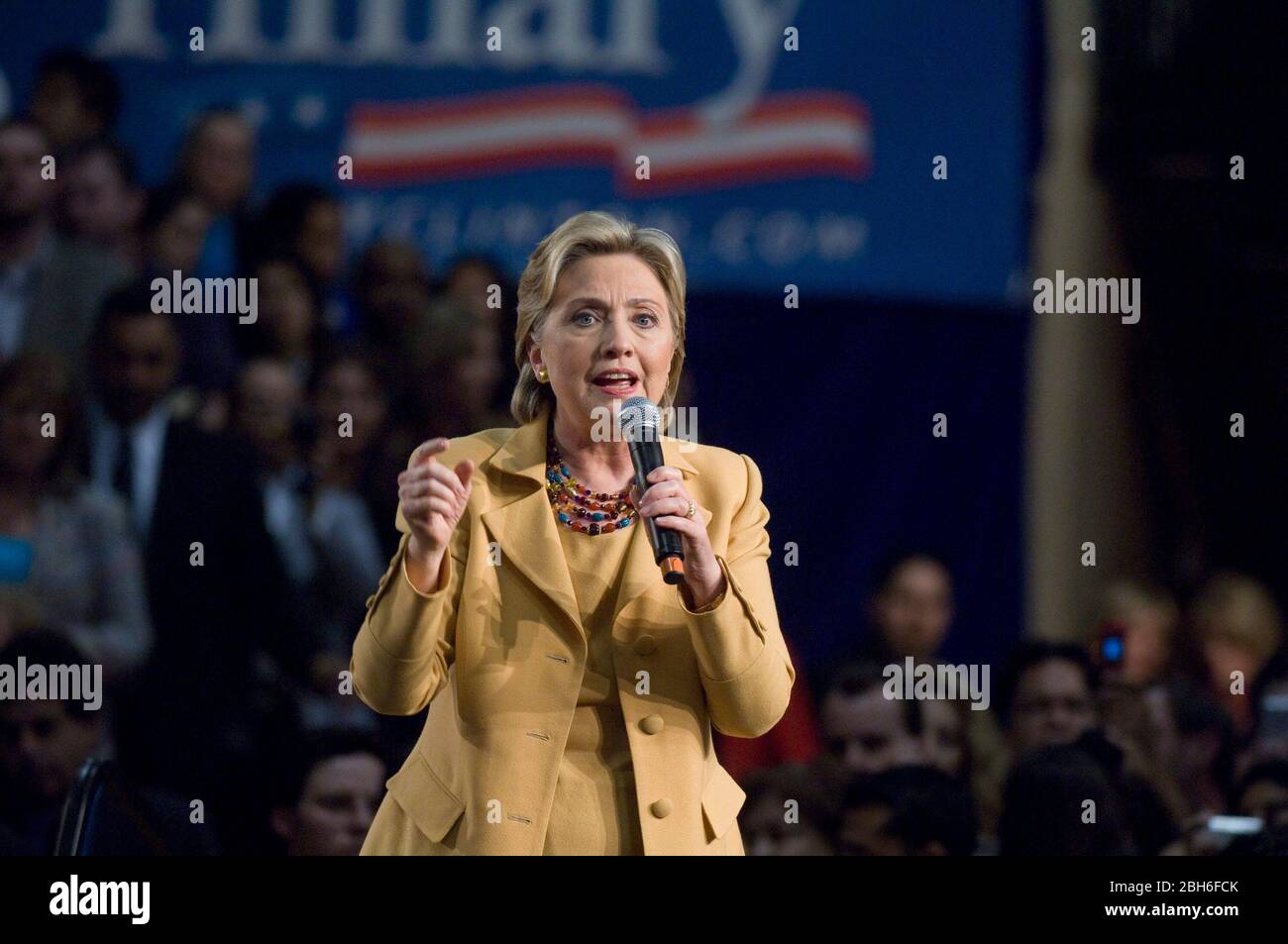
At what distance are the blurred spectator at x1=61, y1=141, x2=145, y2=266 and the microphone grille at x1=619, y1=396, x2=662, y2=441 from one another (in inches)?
132

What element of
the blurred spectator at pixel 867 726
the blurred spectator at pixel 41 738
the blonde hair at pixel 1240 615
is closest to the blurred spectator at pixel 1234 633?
the blonde hair at pixel 1240 615

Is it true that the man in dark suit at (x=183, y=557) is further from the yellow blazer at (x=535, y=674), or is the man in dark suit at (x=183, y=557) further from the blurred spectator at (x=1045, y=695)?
the yellow blazer at (x=535, y=674)

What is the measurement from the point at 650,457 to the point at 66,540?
3.06 m

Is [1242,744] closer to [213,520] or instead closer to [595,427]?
[213,520]

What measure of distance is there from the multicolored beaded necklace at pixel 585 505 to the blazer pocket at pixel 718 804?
1.08ft

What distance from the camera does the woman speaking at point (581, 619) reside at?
224cm

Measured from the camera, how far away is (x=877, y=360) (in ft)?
18.0

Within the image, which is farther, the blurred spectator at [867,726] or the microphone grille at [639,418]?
the blurred spectator at [867,726]

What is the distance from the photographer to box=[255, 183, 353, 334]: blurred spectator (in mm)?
5387

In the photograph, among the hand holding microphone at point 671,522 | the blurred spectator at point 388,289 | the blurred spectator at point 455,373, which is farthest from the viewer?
the blurred spectator at point 388,289

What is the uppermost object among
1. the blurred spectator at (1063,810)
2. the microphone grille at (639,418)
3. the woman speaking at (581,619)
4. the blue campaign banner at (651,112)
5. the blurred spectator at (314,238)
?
the blue campaign banner at (651,112)

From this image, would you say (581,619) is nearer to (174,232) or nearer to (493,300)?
(493,300)

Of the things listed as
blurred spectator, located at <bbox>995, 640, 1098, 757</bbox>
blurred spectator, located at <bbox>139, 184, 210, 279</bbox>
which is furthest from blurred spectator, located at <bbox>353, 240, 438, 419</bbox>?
blurred spectator, located at <bbox>995, 640, 1098, 757</bbox>
